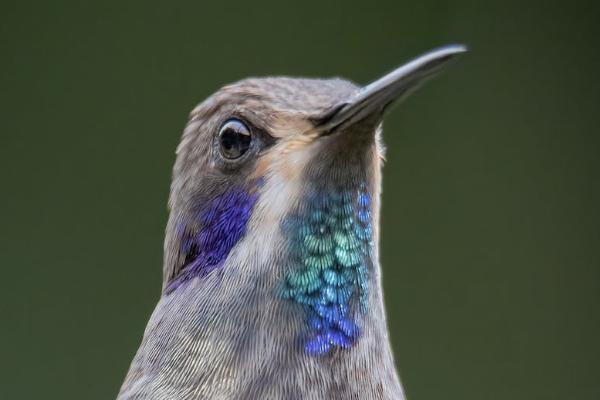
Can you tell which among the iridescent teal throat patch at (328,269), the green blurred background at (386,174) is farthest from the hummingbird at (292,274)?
the green blurred background at (386,174)

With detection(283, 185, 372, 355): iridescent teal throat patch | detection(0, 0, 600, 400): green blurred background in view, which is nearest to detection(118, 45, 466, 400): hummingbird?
detection(283, 185, 372, 355): iridescent teal throat patch

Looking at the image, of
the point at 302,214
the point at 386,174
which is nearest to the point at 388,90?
the point at 302,214

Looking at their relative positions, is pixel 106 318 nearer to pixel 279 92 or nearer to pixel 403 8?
pixel 403 8

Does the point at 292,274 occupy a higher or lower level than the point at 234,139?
lower

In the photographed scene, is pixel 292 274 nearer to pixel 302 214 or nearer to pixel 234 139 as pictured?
pixel 302 214

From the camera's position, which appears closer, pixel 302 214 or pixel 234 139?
pixel 302 214

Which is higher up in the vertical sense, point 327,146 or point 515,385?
point 327,146

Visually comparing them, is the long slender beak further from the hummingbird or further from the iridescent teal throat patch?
the iridescent teal throat patch

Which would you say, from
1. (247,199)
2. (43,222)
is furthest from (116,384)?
(247,199)
